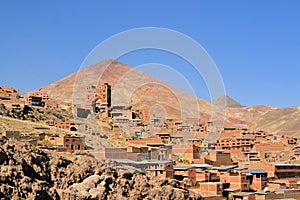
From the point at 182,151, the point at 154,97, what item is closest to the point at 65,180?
the point at 182,151

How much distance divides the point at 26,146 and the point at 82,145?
13037mm

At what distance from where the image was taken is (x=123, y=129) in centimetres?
4238

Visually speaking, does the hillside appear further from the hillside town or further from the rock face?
the rock face

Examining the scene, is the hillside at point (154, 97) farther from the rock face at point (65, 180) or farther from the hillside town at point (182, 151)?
the rock face at point (65, 180)

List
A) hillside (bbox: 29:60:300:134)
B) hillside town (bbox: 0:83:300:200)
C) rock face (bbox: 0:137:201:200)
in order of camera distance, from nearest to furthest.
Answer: rock face (bbox: 0:137:201:200) → hillside town (bbox: 0:83:300:200) → hillside (bbox: 29:60:300:134)

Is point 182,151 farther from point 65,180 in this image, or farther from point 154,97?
point 154,97

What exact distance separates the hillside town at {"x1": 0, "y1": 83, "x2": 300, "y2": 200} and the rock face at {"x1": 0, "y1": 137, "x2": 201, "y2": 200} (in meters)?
2.16

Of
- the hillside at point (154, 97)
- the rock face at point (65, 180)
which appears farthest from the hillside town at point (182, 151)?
the hillside at point (154, 97)

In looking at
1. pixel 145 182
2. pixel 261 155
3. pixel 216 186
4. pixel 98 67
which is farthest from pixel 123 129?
pixel 98 67

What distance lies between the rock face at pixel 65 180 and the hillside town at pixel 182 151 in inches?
85.2

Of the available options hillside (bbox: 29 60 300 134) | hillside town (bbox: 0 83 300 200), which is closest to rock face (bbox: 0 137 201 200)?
hillside town (bbox: 0 83 300 200)

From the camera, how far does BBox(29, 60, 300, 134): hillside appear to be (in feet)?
258

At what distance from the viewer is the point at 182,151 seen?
97.5ft

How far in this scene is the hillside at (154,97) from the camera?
78750 mm
